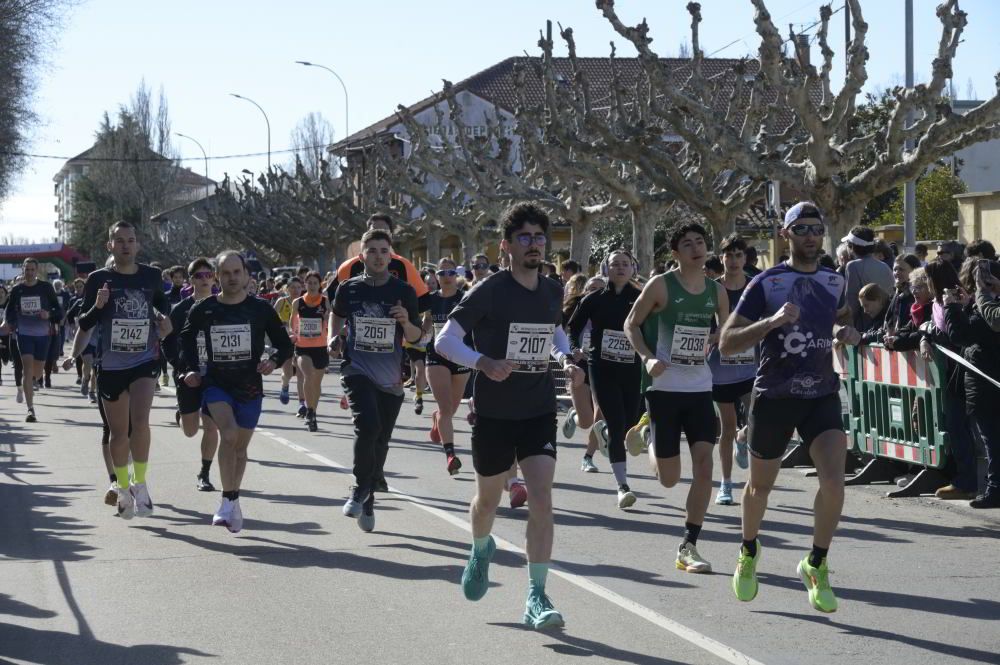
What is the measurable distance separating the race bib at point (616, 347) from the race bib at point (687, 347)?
2.05 metres

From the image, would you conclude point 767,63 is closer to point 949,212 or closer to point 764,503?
point 764,503

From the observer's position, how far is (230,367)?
31.4 ft

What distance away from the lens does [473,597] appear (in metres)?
6.84

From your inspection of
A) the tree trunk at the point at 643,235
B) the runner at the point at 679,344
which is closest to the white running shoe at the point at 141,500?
the runner at the point at 679,344

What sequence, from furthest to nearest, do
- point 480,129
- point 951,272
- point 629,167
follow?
point 480,129, point 629,167, point 951,272

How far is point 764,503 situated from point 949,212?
37.9 m

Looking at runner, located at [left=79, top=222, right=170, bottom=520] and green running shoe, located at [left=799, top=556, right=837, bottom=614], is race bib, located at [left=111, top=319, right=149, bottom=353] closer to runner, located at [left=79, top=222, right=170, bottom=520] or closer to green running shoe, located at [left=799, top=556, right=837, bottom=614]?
runner, located at [left=79, top=222, right=170, bottom=520]

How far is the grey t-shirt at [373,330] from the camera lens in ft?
31.7

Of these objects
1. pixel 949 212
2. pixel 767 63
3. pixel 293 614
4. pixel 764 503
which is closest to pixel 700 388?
pixel 764 503

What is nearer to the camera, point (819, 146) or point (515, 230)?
point (515, 230)

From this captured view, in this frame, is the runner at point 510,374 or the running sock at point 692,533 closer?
the runner at point 510,374

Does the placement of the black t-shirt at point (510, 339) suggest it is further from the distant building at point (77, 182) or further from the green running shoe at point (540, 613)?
the distant building at point (77, 182)

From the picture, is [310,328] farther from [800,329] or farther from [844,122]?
[800,329]

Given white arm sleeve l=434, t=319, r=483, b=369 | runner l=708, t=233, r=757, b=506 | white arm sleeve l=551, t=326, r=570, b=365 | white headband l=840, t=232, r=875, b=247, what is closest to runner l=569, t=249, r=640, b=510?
runner l=708, t=233, r=757, b=506
